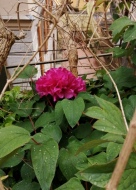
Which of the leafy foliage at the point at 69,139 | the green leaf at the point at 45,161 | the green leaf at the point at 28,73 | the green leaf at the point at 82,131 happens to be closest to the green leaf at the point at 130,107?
the leafy foliage at the point at 69,139

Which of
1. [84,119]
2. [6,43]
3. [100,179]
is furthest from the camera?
[6,43]

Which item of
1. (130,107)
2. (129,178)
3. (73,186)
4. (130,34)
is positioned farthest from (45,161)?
(130,34)

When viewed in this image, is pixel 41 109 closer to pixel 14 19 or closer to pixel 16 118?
pixel 16 118

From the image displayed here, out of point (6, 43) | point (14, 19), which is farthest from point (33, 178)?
point (14, 19)

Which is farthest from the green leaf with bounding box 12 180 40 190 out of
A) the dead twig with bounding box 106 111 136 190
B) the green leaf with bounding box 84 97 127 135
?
the dead twig with bounding box 106 111 136 190

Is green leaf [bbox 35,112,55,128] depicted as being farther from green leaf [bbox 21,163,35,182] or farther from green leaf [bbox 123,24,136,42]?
green leaf [bbox 123,24,136,42]

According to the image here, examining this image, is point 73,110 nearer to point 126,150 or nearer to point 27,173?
point 27,173

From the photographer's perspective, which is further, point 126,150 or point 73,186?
point 73,186
